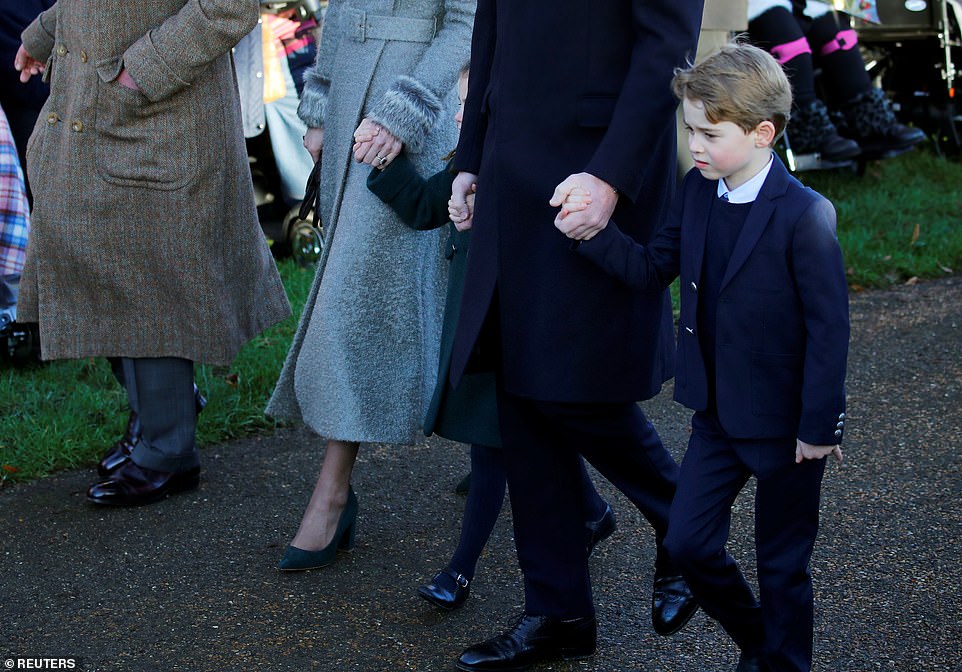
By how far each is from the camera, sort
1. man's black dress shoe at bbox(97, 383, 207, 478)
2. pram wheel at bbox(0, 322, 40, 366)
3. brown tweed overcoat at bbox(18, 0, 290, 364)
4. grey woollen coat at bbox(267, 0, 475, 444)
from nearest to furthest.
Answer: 1. grey woollen coat at bbox(267, 0, 475, 444)
2. brown tweed overcoat at bbox(18, 0, 290, 364)
3. man's black dress shoe at bbox(97, 383, 207, 478)
4. pram wheel at bbox(0, 322, 40, 366)

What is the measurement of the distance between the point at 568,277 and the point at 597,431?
1.19ft

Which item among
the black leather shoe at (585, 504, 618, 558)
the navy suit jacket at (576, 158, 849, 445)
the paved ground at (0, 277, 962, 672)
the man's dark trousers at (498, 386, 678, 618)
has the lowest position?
the paved ground at (0, 277, 962, 672)

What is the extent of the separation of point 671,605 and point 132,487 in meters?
1.76

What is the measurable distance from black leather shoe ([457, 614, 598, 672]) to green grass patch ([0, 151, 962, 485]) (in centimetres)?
190

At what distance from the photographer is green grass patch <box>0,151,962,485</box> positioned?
431 centimetres

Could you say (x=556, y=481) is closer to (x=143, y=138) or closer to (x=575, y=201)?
(x=575, y=201)

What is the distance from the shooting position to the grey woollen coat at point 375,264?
3.28 metres

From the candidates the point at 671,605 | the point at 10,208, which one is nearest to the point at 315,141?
the point at 671,605

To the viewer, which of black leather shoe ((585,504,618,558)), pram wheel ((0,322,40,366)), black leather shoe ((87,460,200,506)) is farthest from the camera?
pram wheel ((0,322,40,366))

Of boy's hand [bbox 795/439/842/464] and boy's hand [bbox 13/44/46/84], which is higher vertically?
boy's hand [bbox 13/44/46/84]

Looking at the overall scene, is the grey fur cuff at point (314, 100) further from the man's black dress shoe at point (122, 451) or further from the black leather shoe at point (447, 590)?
the black leather shoe at point (447, 590)

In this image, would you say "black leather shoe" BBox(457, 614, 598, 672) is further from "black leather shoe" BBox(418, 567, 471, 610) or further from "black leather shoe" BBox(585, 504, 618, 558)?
"black leather shoe" BBox(585, 504, 618, 558)

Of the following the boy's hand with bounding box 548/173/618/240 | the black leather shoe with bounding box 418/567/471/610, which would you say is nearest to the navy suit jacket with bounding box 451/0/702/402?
the boy's hand with bounding box 548/173/618/240

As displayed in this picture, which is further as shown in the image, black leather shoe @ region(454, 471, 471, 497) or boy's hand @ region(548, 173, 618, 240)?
black leather shoe @ region(454, 471, 471, 497)
